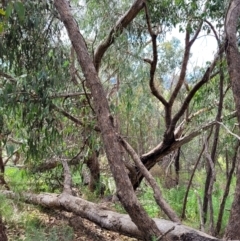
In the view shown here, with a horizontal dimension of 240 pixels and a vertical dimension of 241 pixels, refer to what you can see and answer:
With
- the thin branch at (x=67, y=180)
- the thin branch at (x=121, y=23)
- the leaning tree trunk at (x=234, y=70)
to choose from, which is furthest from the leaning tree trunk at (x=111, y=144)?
the thin branch at (x=67, y=180)

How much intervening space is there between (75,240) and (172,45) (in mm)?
6815

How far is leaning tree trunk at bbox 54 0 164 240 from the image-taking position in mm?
3453

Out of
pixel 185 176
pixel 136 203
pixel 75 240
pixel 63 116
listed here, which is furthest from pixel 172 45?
pixel 136 203

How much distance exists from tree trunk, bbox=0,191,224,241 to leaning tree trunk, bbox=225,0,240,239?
23 cm

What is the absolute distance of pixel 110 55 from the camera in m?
6.51

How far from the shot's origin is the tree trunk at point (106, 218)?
152 inches

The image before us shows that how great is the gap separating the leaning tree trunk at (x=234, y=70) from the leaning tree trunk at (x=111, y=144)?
0.72 m

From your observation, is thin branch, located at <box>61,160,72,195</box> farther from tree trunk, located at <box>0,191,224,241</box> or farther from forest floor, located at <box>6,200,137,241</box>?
forest floor, located at <box>6,200,137,241</box>

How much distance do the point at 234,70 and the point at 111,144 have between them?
1390 mm

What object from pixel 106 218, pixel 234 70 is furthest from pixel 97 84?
pixel 106 218

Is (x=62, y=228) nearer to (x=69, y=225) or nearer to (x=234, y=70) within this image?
(x=69, y=225)

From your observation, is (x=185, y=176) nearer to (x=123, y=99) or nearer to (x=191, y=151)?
(x=191, y=151)

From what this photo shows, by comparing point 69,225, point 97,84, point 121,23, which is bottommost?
point 69,225

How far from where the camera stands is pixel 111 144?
11.6 ft
